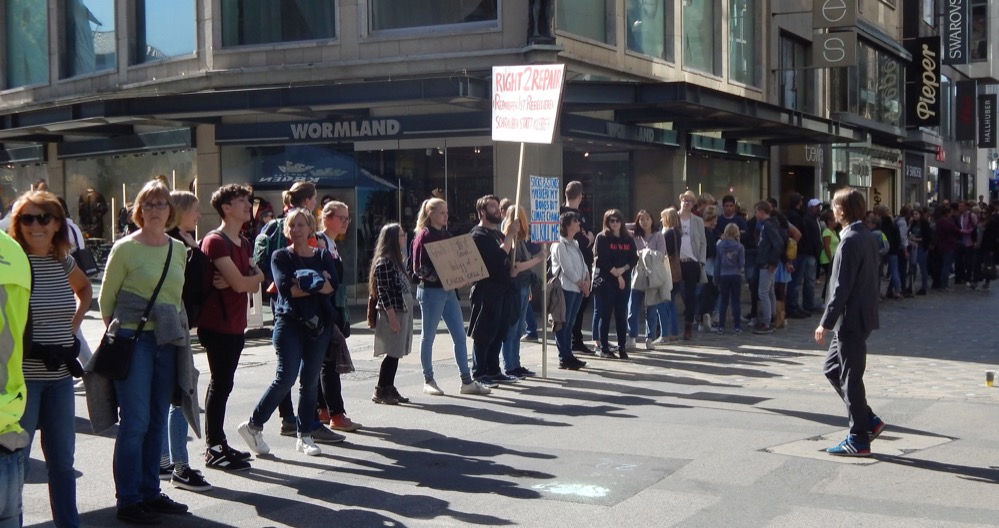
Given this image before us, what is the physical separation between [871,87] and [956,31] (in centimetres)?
780

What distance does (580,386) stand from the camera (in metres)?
11.9

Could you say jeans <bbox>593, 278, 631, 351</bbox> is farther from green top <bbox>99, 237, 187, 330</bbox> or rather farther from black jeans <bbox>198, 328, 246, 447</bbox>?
green top <bbox>99, 237, 187, 330</bbox>

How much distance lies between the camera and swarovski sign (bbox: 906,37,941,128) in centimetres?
3975

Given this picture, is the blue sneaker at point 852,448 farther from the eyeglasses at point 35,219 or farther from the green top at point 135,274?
the eyeglasses at point 35,219

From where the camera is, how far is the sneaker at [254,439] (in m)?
8.34

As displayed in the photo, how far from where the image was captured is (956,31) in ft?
139

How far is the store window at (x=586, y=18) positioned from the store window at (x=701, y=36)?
3.58 m

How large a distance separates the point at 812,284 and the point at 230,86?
1126cm

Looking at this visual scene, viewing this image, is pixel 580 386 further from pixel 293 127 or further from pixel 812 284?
pixel 293 127

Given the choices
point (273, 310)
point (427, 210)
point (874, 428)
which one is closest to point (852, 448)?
point (874, 428)

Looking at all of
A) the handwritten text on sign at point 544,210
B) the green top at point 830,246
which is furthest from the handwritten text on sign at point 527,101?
the green top at point 830,246

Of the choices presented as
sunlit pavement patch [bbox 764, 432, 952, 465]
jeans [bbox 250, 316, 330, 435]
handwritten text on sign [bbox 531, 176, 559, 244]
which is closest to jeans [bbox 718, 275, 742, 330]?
handwritten text on sign [bbox 531, 176, 559, 244]

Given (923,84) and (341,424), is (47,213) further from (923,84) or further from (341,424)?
(923,84)

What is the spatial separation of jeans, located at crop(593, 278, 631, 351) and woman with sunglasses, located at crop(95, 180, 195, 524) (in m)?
7.65
